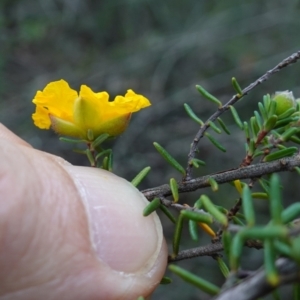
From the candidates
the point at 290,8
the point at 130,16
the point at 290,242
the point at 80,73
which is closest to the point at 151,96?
the point at 80,73

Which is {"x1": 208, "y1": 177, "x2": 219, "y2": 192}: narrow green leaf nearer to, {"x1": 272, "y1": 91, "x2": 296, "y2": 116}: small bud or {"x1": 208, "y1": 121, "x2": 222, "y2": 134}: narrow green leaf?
{"x1": 208, "y1": 121, "x2": 222, "y2": 134}: narrow green leaf

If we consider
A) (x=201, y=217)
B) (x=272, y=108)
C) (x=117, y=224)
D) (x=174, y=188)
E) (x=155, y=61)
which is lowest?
(x=155, y=61)

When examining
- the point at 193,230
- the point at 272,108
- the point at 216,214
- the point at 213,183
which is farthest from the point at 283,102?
the point at 216,214

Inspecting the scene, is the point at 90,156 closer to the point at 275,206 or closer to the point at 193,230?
the point at 193,230

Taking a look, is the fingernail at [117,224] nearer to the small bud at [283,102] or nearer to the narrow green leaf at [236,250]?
the small bud at [283,102]

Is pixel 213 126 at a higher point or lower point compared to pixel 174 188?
Result: higher

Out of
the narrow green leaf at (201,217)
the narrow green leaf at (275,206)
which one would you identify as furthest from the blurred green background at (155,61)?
the narrow green leaf at (275,206)

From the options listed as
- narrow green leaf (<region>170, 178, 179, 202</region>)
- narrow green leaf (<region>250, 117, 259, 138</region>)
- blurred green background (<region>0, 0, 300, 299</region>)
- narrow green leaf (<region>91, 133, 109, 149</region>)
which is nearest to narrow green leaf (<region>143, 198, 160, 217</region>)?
narrow green leaf (<region>170, 178, 179, 202</region>)
